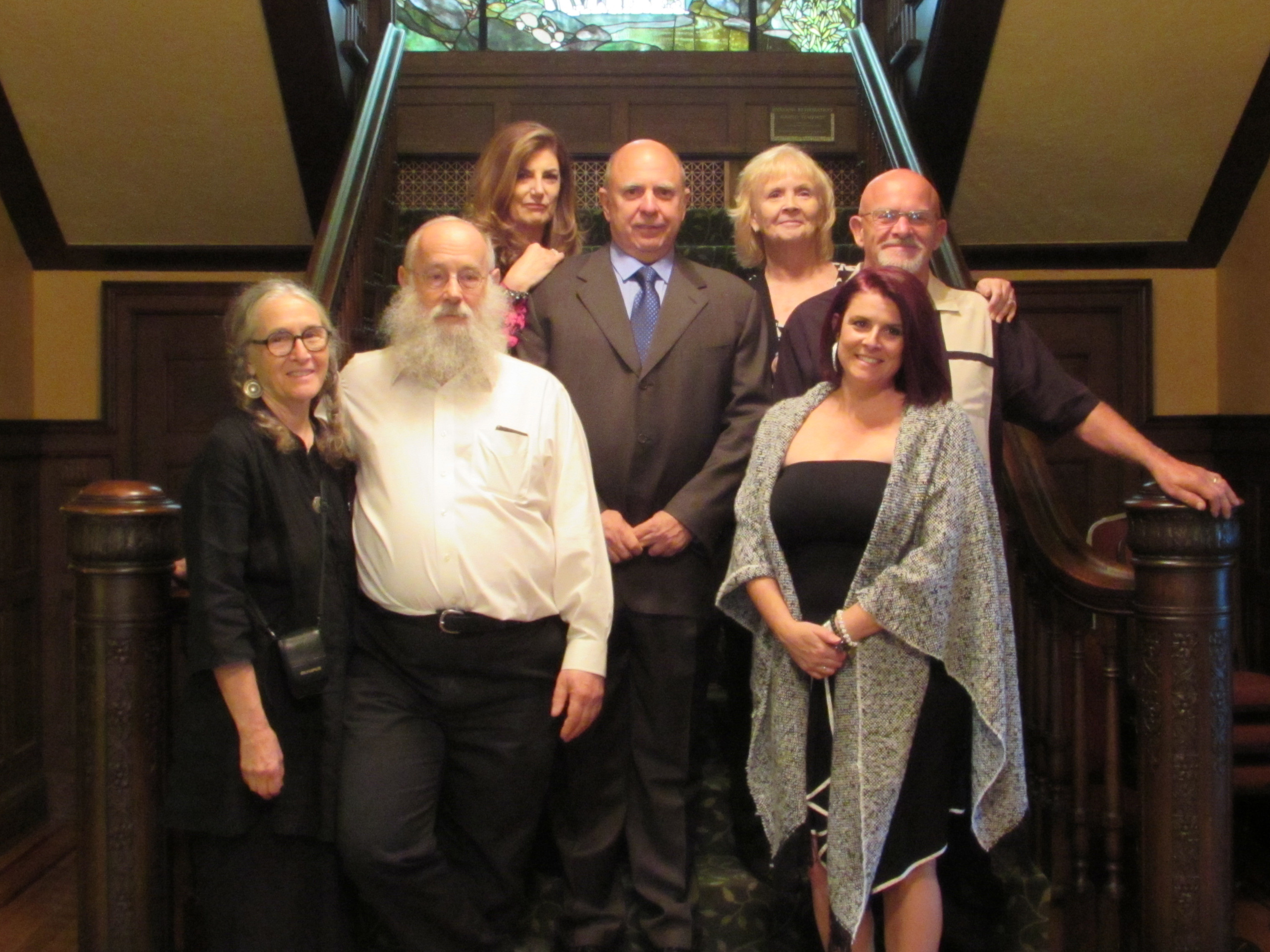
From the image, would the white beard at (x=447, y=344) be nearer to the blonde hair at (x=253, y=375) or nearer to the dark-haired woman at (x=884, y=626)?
the blonde hair at (x=253, y=375)

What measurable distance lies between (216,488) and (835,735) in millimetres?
1207

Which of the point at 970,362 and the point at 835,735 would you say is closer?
the point at 835,735

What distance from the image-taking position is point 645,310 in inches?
102

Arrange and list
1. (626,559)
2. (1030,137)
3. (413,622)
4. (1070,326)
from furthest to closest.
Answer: (1070,326), (1030,137), (626,559), (413,622)

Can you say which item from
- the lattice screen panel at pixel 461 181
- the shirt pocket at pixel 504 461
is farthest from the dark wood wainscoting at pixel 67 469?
the shirt pocket at pixel 504 461

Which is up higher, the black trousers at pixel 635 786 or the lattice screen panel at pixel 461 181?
the lattice screen panel at pixel 461 181

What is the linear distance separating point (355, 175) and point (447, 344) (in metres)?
1.68

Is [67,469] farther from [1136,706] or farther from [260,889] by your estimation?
[1136,706]

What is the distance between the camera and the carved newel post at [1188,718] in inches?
88.4

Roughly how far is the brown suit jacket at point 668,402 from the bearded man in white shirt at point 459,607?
0.47 feet

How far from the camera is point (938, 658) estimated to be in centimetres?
211

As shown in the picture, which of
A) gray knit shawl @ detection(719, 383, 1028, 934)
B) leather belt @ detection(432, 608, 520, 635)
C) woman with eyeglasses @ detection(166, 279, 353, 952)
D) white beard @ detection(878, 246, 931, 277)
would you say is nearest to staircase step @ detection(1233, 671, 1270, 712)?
gray knit shawl @ detection(719, 383, 1028, 934)

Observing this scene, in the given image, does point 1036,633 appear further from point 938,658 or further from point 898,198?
point 898,198

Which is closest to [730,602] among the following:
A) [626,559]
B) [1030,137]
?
[626,559]
